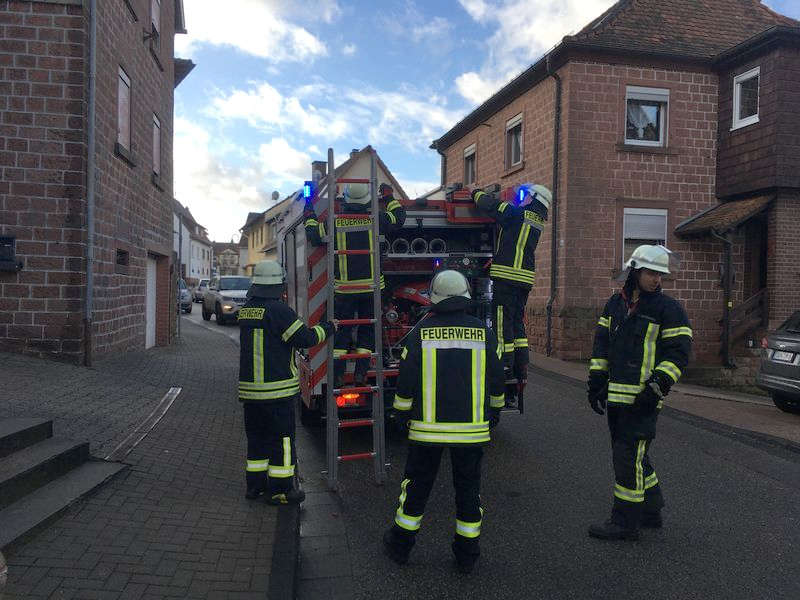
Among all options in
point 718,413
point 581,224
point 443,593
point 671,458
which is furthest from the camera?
point 581,224

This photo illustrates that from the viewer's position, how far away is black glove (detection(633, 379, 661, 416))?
424 cm

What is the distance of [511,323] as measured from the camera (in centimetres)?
644

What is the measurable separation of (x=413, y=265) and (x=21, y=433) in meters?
4.09

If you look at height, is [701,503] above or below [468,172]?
below

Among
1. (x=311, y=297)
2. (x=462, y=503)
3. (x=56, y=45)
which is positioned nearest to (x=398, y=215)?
(x=311, y=297)

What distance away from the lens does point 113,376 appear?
8336mm

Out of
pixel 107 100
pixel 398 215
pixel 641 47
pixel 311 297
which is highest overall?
pixel 641 47

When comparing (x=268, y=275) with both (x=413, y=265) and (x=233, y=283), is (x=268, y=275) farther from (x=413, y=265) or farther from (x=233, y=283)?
(x=233, y=283)

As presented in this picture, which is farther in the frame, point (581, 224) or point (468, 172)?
point (468, 172)

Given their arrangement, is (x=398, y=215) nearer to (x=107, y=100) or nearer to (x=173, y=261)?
(x=107, y=100)

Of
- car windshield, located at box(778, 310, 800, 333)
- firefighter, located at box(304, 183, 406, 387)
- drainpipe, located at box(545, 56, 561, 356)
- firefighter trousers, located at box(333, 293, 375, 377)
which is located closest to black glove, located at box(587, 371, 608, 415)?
firefighter, located at box(304, 183, 406, 387)

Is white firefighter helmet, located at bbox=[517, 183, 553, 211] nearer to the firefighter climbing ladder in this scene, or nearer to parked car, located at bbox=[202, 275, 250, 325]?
the firefighter climbing ladder

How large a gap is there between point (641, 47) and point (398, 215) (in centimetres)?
1098

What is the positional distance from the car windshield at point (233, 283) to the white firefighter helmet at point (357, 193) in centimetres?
1968
